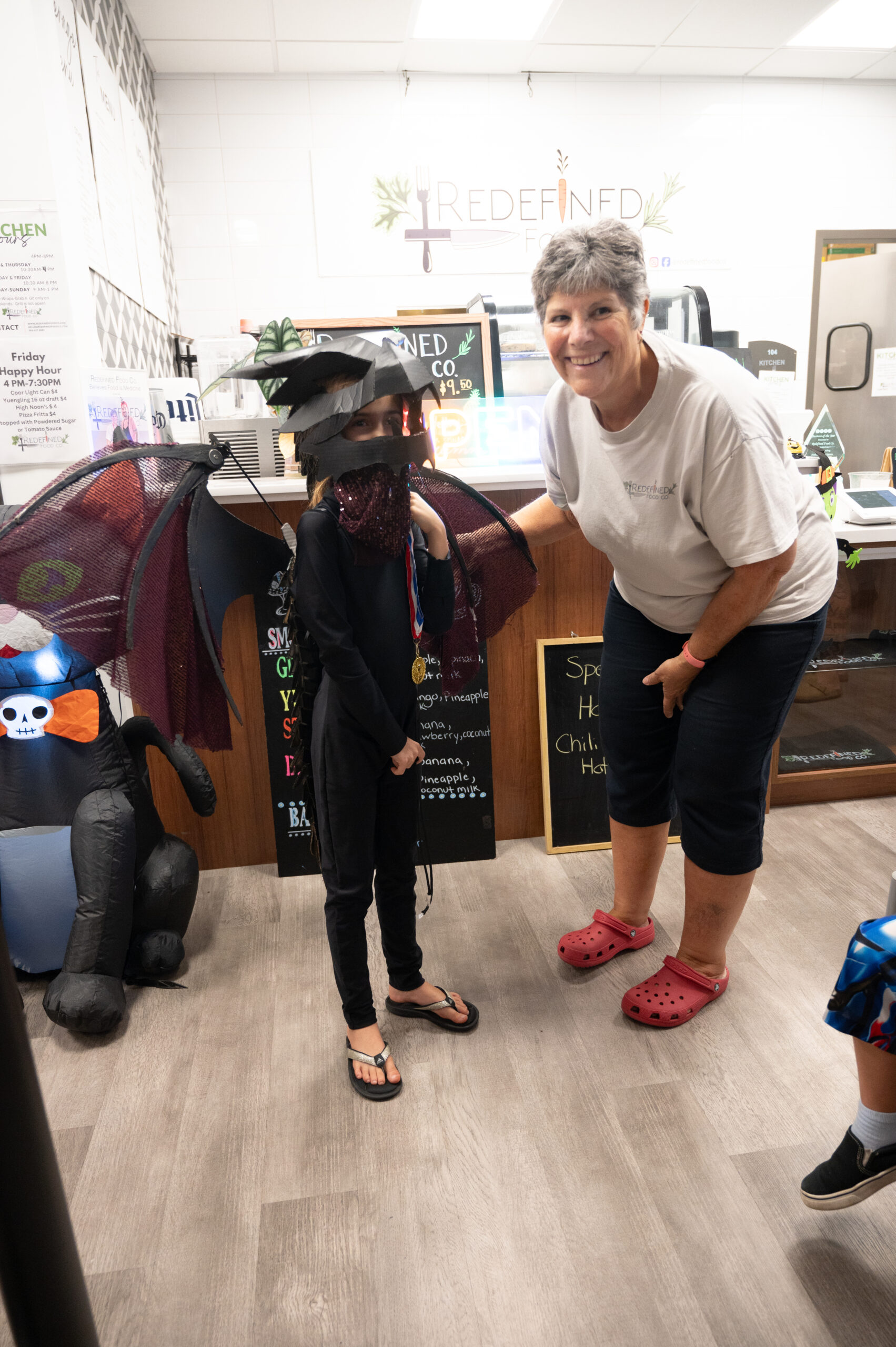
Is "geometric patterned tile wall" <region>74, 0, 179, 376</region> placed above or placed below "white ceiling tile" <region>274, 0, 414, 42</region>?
below

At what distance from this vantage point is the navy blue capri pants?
152 cm

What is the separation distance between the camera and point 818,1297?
3.73 feet

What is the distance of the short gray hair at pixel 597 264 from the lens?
4.23 feet

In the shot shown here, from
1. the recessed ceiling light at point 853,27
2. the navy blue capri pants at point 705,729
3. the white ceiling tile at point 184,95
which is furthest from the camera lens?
the white ceiling tile at point 184,95

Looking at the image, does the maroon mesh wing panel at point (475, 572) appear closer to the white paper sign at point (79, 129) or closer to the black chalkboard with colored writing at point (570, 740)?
the black chalkboard with colored writing at point (570, 740)

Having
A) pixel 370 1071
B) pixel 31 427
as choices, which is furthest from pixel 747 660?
pixel 31 427

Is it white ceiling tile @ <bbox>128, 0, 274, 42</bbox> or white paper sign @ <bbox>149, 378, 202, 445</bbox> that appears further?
white ceiling tile @ <bbox>128, 0, 274, 42</bbox>

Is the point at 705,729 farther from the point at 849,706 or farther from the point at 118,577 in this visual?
the point at 849,706

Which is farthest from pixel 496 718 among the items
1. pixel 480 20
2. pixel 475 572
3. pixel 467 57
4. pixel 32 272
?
pixel 467 57

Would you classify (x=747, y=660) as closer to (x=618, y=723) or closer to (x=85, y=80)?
(x=618, y=723)

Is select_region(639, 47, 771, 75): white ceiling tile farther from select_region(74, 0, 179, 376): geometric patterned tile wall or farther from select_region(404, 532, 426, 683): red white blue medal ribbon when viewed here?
select_region(404, 532, 426, 683): red white blue medal ribbon

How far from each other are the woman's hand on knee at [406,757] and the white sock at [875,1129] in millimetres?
838

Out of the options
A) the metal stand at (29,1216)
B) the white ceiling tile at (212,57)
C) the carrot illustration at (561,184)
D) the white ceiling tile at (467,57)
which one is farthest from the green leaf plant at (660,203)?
the metal stand at (29,1216)

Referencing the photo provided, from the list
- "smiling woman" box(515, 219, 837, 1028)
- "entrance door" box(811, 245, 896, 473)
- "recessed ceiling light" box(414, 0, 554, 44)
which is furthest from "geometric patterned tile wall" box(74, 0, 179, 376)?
"entrance door" box(811, 245, 896, 473)
